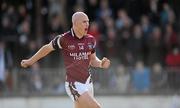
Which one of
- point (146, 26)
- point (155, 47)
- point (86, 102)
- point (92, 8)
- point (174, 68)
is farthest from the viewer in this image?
point (92, 8)

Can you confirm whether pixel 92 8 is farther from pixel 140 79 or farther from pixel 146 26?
pixel 140 79

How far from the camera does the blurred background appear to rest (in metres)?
19.8

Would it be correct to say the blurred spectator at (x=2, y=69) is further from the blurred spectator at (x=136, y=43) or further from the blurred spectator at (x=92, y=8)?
the blurred spectator at (x=136, y=43)

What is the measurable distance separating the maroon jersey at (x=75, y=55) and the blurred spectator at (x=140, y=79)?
7.09 meters

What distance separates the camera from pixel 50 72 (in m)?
19.7

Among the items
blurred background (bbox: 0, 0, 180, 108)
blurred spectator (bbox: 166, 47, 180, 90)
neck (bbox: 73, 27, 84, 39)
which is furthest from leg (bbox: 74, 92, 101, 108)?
blurred spectator (bbox: 166, 47, 180, 90)

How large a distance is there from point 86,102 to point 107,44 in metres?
8.75

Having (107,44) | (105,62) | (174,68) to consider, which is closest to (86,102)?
(105,62)

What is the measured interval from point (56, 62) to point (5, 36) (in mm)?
1639

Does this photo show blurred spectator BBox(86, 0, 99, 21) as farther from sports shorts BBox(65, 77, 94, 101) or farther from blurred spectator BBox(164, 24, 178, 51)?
sports shorts BBox(65, 77, 94, 101)

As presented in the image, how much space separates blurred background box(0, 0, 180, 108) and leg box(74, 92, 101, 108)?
7.13 metres

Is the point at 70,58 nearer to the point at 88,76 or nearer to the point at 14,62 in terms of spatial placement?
the point at 88,76

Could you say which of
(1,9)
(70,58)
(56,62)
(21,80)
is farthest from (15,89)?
(70,58)

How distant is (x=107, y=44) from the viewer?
68.7 ft
